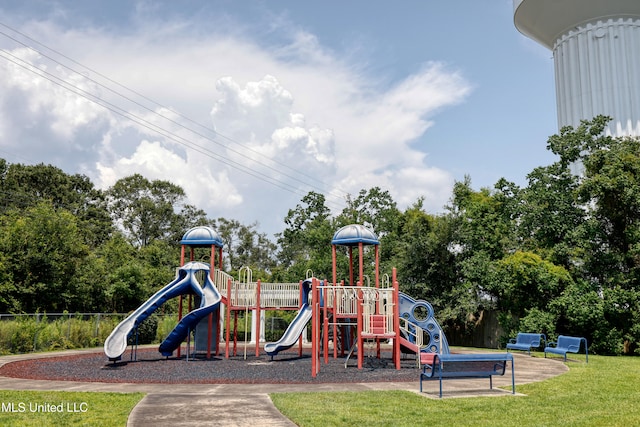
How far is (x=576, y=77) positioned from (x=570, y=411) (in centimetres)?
3324

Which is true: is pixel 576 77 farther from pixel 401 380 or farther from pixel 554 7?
pixel 401 380

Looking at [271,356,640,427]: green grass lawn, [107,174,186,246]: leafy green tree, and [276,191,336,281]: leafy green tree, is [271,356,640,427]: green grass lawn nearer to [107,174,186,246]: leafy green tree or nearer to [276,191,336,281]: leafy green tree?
[276,191,336,281]: leafy green tree

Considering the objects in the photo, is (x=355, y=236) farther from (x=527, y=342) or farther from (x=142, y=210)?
(x=142, y=210)

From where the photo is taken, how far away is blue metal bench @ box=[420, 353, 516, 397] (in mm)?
11172

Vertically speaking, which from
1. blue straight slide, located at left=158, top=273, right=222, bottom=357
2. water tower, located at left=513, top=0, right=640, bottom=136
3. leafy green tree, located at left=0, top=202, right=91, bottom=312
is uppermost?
water tower, located at left=513, top=0, right=640, bottom=136

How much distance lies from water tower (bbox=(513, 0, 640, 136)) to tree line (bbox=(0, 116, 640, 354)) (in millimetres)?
5358

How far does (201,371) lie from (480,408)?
9.52 m

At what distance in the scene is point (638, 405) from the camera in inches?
388

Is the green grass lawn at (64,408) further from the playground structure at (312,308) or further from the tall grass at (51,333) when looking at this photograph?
the tall grass at (51,333)

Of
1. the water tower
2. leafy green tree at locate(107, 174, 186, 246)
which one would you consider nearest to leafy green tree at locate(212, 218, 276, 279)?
leafy green tree at locate(107, 174, 186, 246)

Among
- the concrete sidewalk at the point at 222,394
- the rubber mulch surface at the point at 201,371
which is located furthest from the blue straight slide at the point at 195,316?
the concrete sidewalk at the point at 222,394

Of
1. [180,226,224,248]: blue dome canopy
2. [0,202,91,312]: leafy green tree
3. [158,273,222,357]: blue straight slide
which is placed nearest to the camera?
[158,273,222,357]: blue straight slide

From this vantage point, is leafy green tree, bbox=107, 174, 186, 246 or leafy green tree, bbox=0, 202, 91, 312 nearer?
leafy green tree, bbox=0, 202, 91, 312

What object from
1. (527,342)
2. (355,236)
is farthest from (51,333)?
(527,342)
